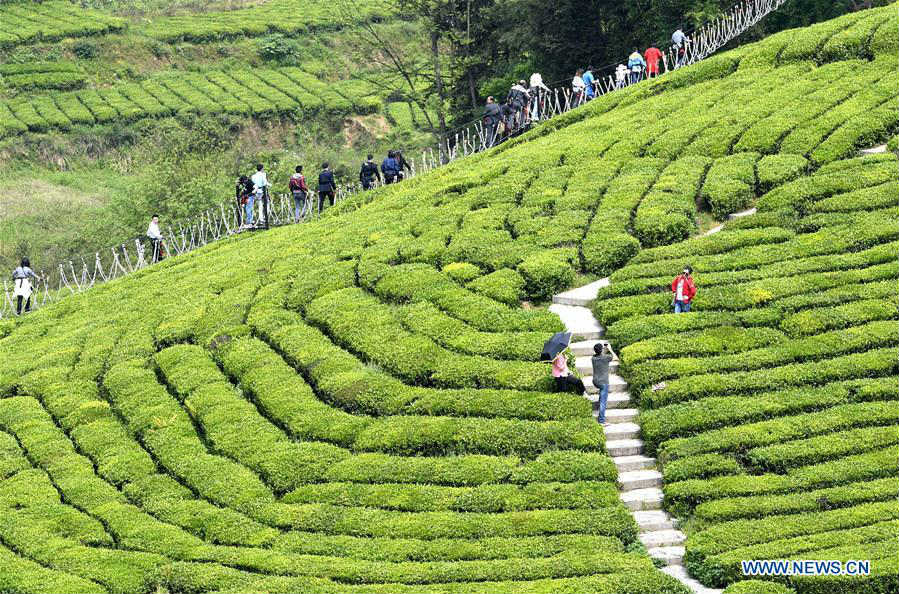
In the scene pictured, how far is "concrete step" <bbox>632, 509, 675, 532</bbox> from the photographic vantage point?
2056cm

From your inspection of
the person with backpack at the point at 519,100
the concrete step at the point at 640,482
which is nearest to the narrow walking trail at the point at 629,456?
the concrete step at the point at 640,482

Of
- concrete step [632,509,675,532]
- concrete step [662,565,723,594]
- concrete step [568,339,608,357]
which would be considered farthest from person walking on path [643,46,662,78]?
concrete step [662,565,723,594]

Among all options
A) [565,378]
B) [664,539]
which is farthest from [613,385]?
[664,539]

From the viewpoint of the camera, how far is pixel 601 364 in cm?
2288

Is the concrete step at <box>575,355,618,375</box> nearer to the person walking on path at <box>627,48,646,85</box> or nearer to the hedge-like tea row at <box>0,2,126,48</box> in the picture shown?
the person walking on path at <box>627,48,646,85</box>

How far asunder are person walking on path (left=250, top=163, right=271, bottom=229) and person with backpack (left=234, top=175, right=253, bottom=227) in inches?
7.1

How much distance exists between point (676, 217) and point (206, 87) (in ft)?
167

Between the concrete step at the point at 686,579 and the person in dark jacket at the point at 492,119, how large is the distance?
25643mm

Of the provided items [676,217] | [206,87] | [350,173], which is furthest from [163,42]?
[676,217]

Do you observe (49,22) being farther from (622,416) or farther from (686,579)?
(686,579)

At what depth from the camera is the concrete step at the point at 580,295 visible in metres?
28.0

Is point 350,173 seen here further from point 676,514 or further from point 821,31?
point 676,514

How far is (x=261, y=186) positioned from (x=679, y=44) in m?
16.9

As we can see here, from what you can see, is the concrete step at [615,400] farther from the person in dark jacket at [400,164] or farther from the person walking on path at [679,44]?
the person walking on path at [679,44]
